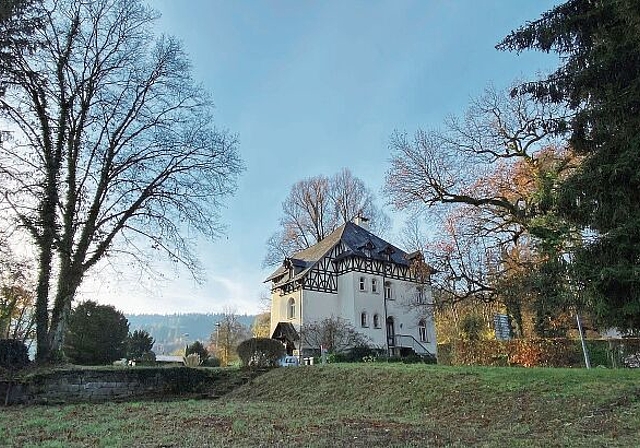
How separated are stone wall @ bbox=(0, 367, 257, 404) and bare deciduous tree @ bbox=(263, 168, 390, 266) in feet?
70.9

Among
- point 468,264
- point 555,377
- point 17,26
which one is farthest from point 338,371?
point 17,26

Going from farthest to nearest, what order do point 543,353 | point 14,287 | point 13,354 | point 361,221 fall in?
point 361,221 < point 543,353 < point 13,354 < point 14,287

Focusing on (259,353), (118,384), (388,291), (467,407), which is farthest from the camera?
(388,291)

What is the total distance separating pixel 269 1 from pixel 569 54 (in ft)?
22.5

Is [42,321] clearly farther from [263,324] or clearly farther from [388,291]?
[263,324]

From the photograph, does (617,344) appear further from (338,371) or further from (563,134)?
(563,134)

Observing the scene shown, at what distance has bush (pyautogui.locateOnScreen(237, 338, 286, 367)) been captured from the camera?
1628 centimetres

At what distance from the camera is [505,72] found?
1330 centimetres

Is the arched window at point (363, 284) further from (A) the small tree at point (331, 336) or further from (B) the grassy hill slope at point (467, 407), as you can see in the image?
(B) the grassy hill slope at point (467, 407)

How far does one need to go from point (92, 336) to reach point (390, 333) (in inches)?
731

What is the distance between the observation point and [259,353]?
16.3 meters

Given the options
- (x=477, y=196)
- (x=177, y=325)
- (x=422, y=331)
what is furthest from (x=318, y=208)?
(x=177, y=325)

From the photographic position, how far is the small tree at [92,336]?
84.0ft

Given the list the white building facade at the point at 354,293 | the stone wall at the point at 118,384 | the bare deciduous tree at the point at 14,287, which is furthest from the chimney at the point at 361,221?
the bare deciduous tree at the point at 14,287
